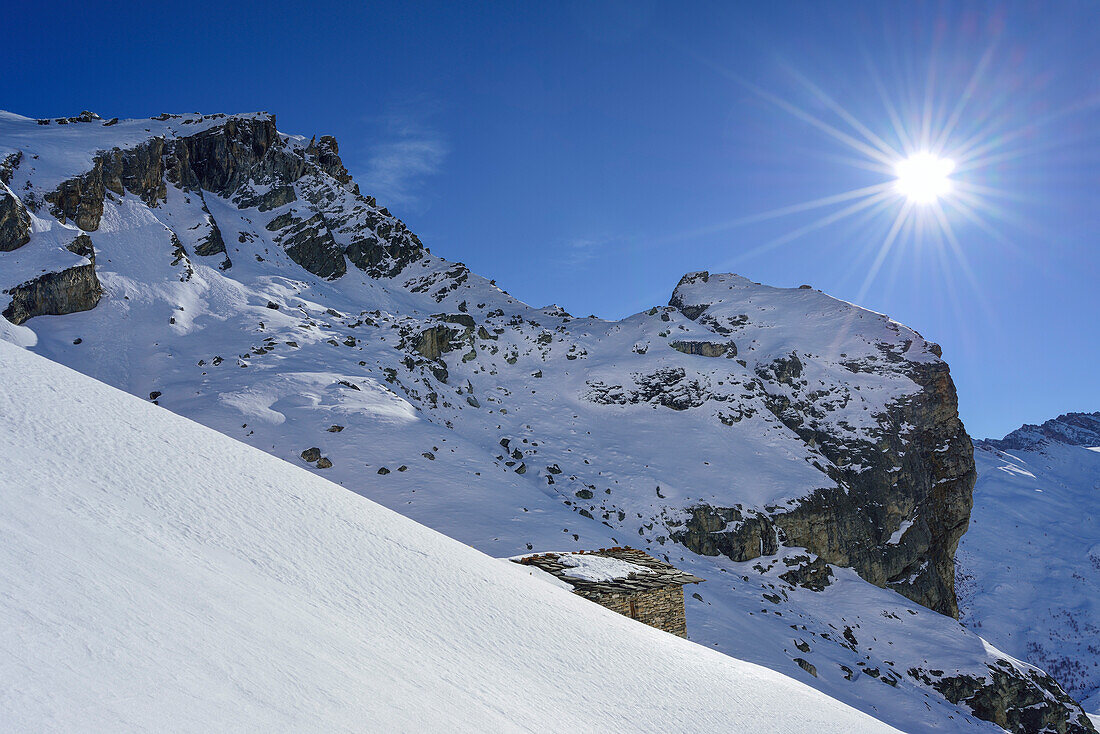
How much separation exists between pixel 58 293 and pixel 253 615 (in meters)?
38.5

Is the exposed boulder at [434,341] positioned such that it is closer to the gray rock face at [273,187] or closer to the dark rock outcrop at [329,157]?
the gray rock face at [273,187]

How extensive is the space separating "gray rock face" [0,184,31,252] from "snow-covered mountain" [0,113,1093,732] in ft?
0.38

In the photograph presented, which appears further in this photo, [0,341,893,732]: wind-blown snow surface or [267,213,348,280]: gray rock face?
[267,213,348,280]: gray rock face

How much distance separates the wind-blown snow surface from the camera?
3100 mm

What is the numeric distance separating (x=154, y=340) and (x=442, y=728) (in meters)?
37.3

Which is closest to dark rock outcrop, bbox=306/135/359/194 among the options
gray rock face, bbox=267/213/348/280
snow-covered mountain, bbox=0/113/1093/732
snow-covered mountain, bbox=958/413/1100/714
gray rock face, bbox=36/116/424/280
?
gray rock face, bbox=36/116/424/280

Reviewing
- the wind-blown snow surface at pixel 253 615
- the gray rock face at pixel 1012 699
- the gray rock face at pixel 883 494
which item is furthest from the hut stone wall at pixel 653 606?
the gray rock face at pixel 1012 699

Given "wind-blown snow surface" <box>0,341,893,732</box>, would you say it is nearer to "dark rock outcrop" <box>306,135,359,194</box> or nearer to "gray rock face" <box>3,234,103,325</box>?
"gray rock face" <box>3,234,103,325</box>

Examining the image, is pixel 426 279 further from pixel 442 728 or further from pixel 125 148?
pixel 442 728

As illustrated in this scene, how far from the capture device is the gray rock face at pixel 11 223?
1277 inches

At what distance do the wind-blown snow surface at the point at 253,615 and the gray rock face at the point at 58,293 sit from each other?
31.1 metres

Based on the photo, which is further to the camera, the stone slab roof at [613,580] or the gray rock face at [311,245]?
the gray rock face at [311,245]

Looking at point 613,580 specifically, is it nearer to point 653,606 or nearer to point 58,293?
point 653,606

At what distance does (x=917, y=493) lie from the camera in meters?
45.0
